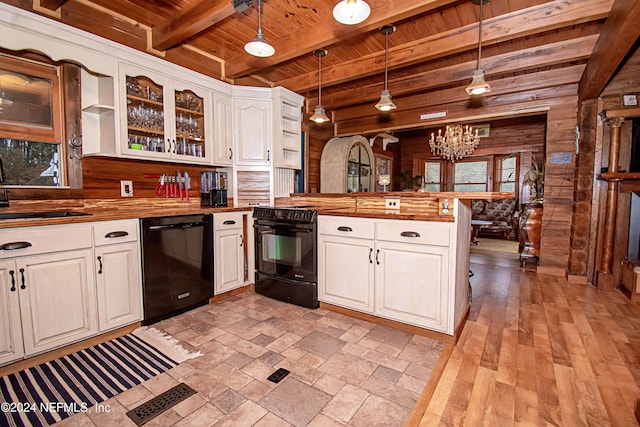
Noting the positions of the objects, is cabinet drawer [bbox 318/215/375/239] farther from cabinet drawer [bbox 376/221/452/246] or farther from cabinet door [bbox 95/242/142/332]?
cabinet door [bbox 95/242/142/332]

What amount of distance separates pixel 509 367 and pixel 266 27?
136 inches

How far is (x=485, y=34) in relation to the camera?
275 centimetres

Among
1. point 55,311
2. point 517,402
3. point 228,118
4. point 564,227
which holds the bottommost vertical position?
point 517,402

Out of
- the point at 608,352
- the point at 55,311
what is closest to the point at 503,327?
the point at 608,352

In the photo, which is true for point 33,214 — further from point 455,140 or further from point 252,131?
point 455,140

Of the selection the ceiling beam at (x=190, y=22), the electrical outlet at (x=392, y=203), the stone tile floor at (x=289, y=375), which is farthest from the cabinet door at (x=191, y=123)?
the electrical outlet at (x=392, y=203)

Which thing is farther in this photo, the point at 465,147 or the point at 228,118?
the point at 465,147

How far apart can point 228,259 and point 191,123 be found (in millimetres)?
1498

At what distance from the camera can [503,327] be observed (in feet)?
8.50

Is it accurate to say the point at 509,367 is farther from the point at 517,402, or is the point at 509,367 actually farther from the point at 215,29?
the point at 215,29

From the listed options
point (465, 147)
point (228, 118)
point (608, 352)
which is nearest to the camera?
point (608, 352)

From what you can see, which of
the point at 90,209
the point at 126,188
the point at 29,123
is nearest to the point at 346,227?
the point at 126,188

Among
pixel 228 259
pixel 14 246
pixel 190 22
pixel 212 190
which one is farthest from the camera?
pixel 212 190

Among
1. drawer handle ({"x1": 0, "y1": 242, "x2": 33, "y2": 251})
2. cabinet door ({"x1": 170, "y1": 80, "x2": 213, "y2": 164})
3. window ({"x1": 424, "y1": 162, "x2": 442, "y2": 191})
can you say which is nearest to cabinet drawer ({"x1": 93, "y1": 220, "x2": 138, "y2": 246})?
drawer handle ({"x1": 0, "y1": 242, "x2": 33, "y2": 251})
